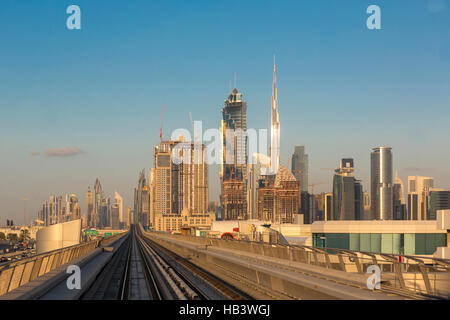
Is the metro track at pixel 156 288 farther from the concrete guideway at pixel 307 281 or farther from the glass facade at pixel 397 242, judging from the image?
the glass facade at pixel 397 242

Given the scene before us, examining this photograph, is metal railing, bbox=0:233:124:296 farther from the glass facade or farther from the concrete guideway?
the glass facade

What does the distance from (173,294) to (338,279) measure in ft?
35.7

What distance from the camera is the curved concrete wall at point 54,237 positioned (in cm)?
3994

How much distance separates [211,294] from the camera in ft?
90.2

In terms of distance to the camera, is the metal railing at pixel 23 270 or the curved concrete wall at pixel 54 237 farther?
the curved concrete wall at pixel 54 237

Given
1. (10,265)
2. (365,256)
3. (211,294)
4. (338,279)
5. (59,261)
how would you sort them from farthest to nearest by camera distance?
(211,294) < (59,261) < (338,279) < (365,256) < (10,265)

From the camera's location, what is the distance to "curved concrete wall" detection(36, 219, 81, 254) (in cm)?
3994

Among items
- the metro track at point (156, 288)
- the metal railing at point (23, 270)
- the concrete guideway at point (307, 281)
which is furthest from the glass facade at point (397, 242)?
the metal railing at point (23, 270)

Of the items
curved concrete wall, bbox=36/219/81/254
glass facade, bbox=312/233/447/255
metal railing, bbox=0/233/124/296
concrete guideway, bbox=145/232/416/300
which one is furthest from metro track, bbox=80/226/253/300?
glass facade, bbox=312/233/447/255

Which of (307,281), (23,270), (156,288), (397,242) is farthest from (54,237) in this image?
(397,242)
